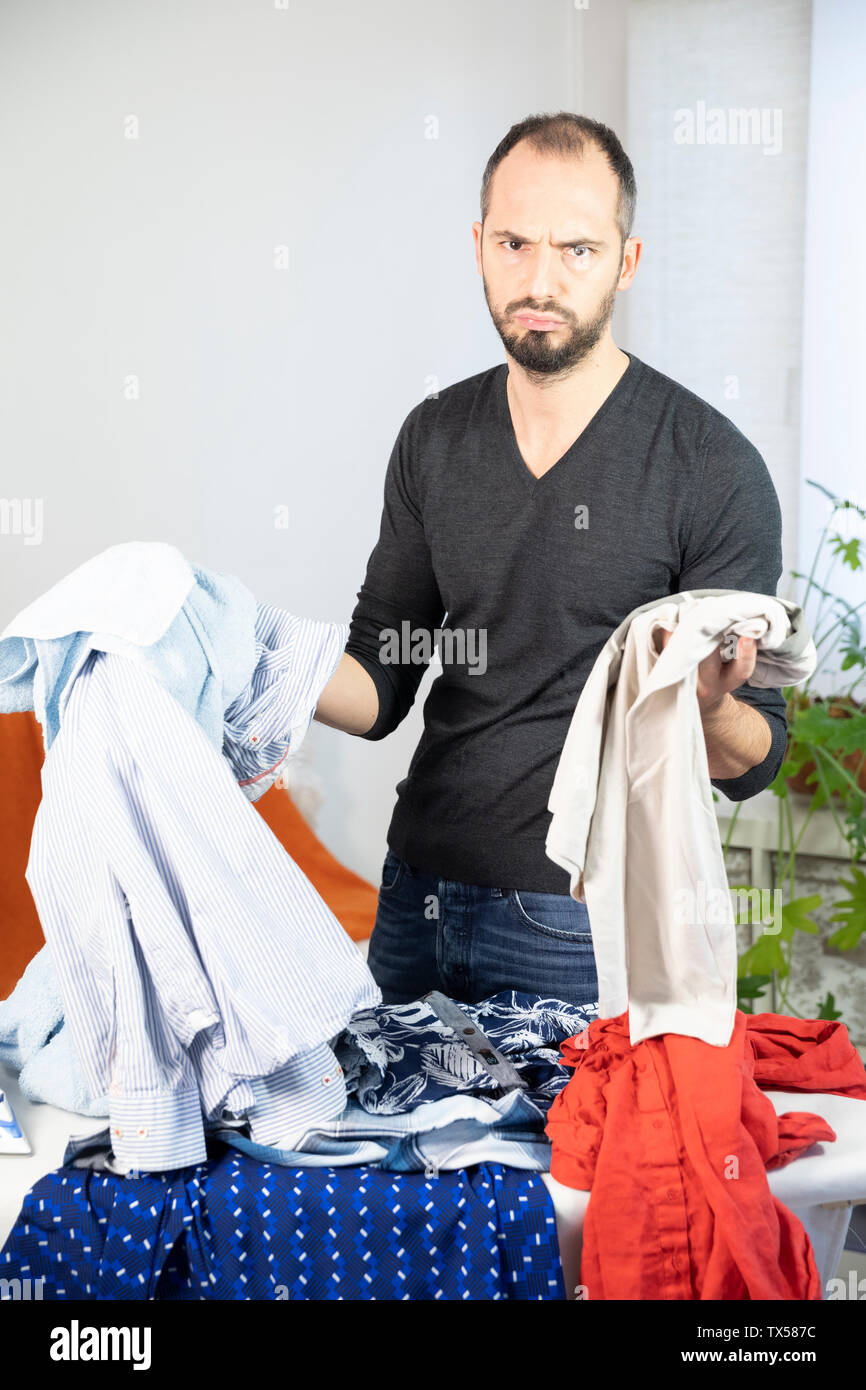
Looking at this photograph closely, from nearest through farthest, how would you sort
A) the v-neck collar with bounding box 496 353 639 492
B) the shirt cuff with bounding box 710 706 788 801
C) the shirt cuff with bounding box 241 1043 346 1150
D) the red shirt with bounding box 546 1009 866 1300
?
the red shirt with bounding box 546 1009 866 1300 < the shirt cuff with bounding box 241 1043 346 1150 < the shirt cuff with bounding box 710 706 788 801 < the v-neck collar with bounding box 496 353 639 492

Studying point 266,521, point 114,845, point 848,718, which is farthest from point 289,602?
point 114,845

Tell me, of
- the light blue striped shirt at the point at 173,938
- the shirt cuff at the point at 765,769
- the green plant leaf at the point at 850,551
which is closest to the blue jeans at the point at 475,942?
the shirt cuff at the point at 765,769

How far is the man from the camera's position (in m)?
1.36

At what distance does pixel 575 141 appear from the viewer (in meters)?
1.38

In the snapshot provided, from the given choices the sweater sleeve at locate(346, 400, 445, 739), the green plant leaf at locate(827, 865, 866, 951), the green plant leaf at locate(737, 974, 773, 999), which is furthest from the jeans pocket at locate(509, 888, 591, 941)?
the green plant leaf at locate(827, 865, 866, 951)

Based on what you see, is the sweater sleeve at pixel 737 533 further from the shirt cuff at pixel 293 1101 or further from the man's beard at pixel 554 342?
the shirt cuff at pixel 293 1101

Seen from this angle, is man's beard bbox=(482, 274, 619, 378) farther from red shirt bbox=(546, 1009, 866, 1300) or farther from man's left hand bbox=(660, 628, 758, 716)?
→ red shirt bbox=(546, 1009, 866, 1300)

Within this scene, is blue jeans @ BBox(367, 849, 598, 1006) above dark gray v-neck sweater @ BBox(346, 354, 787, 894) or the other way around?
the other way around

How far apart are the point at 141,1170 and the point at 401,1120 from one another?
0.22 meters

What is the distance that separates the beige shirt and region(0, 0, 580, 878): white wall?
1565 millimetres

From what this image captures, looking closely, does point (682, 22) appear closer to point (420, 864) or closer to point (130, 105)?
point (130, 105)

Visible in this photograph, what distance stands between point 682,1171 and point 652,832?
27cm

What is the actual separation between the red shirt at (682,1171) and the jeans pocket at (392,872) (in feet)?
1.59

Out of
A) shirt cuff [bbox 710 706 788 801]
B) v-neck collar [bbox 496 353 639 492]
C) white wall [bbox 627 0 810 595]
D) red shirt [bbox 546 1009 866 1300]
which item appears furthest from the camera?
white wall [bbox 627 0 810 595]
